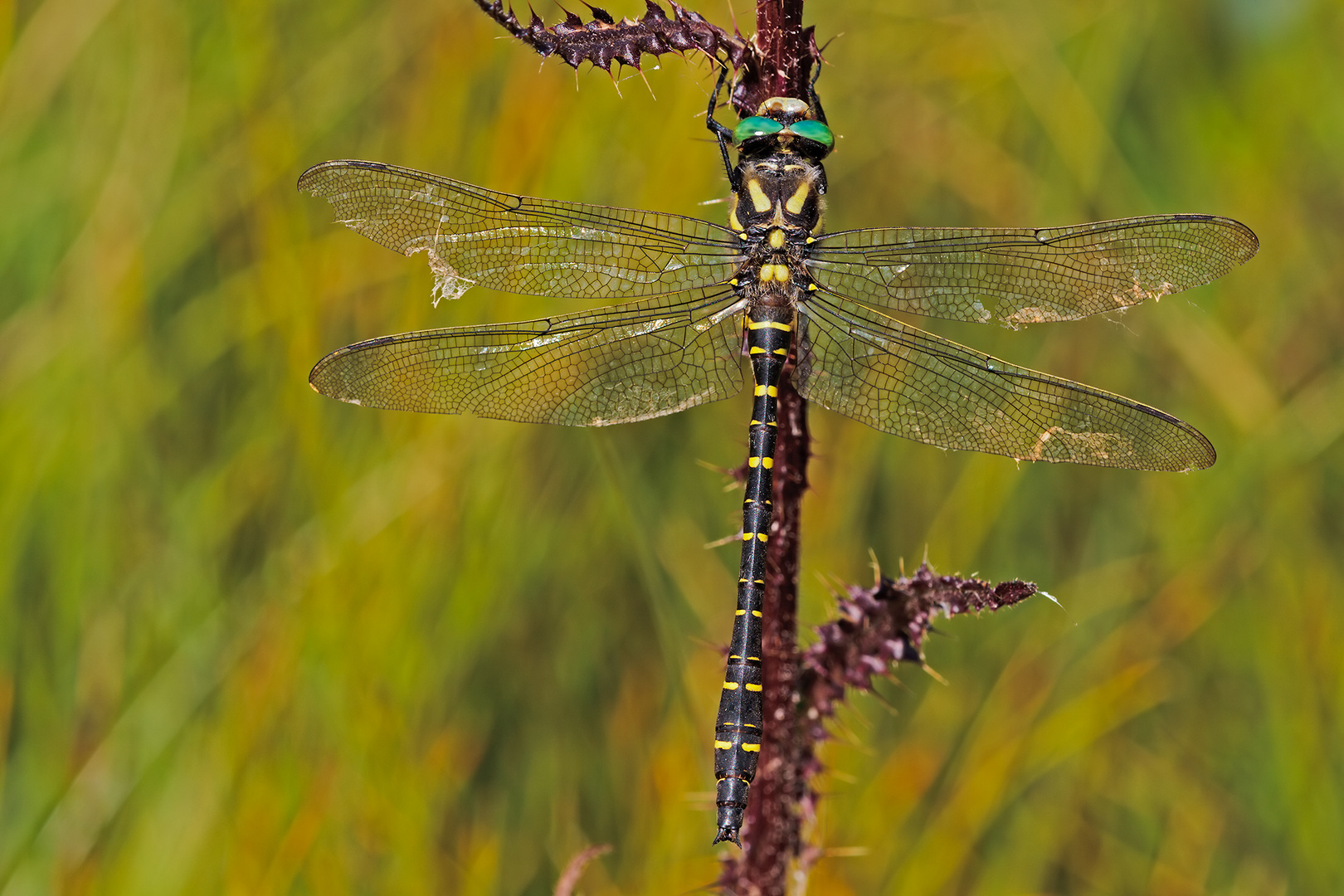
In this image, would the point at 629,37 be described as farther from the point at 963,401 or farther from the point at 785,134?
the point at 963,401

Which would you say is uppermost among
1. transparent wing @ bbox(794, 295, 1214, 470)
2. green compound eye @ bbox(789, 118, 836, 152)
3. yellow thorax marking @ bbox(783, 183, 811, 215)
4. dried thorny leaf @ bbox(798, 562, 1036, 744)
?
green compound eye @ bbox(789, 118, 836, 152)

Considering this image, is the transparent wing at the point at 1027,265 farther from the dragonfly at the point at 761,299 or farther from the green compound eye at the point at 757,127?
the green compound eye at the point at 757,127

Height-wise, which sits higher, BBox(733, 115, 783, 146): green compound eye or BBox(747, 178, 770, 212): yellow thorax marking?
BBox(733, 115, 783, 146): green compound eye

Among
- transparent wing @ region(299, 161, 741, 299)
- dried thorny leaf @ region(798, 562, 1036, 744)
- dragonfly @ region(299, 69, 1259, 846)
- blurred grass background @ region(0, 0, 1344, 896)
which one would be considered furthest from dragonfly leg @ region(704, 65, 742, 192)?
dried thorny leaf @ region(798, 562, 1036, 744)

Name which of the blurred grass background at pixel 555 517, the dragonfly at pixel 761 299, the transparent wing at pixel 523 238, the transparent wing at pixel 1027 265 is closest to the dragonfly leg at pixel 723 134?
the dragonfly at pixel 761 299

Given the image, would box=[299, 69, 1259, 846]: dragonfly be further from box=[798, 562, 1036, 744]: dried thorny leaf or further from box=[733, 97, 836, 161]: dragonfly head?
box=[798, 562, 1036, 744]: dried thorny leaf

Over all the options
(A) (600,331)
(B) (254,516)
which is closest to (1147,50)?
(A) (600,331)
